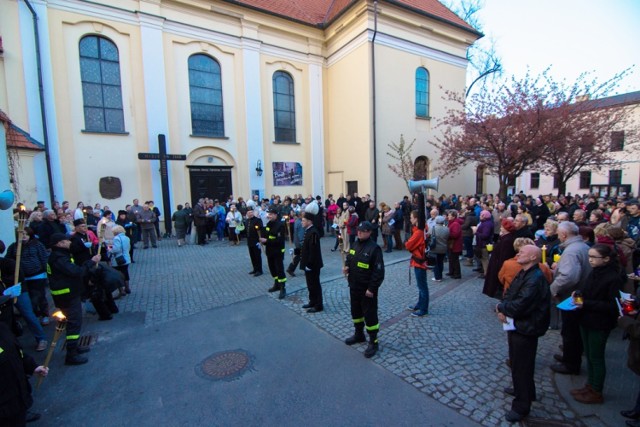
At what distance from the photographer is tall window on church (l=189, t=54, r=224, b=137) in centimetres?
1678

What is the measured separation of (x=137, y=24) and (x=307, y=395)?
17.7 meters

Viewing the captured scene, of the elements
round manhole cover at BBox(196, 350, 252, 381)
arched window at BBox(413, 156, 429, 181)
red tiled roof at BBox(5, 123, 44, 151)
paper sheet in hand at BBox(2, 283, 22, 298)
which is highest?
red tiled roof at BBox(5, 123, 44, 151)

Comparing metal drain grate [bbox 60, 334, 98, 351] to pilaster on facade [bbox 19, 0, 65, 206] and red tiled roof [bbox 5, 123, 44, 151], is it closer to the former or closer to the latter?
red tiled roof [bbox 5, 123, 44, 151]

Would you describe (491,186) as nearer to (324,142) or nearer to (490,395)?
(324,142)

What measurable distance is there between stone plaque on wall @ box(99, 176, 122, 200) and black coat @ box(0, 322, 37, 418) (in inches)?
548

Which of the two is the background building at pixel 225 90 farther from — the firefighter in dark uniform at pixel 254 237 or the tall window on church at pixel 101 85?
the firefighter in dark uniform at pixel 254 237

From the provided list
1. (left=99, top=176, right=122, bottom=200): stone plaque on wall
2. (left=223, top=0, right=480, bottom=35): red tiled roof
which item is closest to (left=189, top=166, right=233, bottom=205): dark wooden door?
(left=99, top=176, right=122, bottom=200): stone plaque on wall

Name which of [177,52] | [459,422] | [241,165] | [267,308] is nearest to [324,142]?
[241,165]

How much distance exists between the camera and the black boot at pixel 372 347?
447 centimetres

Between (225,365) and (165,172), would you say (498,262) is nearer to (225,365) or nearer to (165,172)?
(225,365)

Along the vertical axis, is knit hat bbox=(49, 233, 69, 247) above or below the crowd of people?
above

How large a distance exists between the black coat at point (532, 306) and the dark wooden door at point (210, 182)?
16063 millimetres

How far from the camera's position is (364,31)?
17078 mm

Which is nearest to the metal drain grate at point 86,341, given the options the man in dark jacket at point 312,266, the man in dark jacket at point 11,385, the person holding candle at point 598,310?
the man in dark jacket at point 11,385
